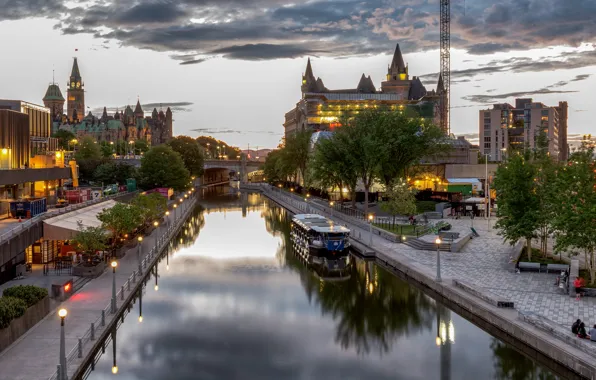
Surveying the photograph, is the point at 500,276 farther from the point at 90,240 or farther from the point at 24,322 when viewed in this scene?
the point at 24,322

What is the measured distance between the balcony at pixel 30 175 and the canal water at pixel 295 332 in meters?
15.0

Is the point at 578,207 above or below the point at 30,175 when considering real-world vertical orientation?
below

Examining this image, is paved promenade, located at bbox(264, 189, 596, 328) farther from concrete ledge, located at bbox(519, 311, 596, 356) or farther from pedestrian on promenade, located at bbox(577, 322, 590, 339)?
pedestrian on promenade, located at bbox(577, 322, 590, 339)

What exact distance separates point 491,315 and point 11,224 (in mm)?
32951

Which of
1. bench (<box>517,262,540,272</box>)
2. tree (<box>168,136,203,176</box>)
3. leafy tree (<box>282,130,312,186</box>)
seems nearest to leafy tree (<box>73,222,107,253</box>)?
bench (<box>517,262,540,272</box>)

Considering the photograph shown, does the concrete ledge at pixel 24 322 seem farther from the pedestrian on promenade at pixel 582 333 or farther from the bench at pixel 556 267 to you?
the bench at pixel 556 267

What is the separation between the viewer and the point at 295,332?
104 feet

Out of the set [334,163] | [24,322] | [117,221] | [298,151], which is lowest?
[24,322]

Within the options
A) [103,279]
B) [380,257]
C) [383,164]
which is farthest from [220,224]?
[103,279]

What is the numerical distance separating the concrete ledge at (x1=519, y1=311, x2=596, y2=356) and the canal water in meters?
1.48

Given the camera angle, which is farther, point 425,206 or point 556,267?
point 425,206

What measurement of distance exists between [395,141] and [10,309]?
206ft

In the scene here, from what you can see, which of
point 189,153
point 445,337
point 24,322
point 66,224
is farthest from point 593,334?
point 189,153

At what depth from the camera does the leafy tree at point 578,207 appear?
111 feet
